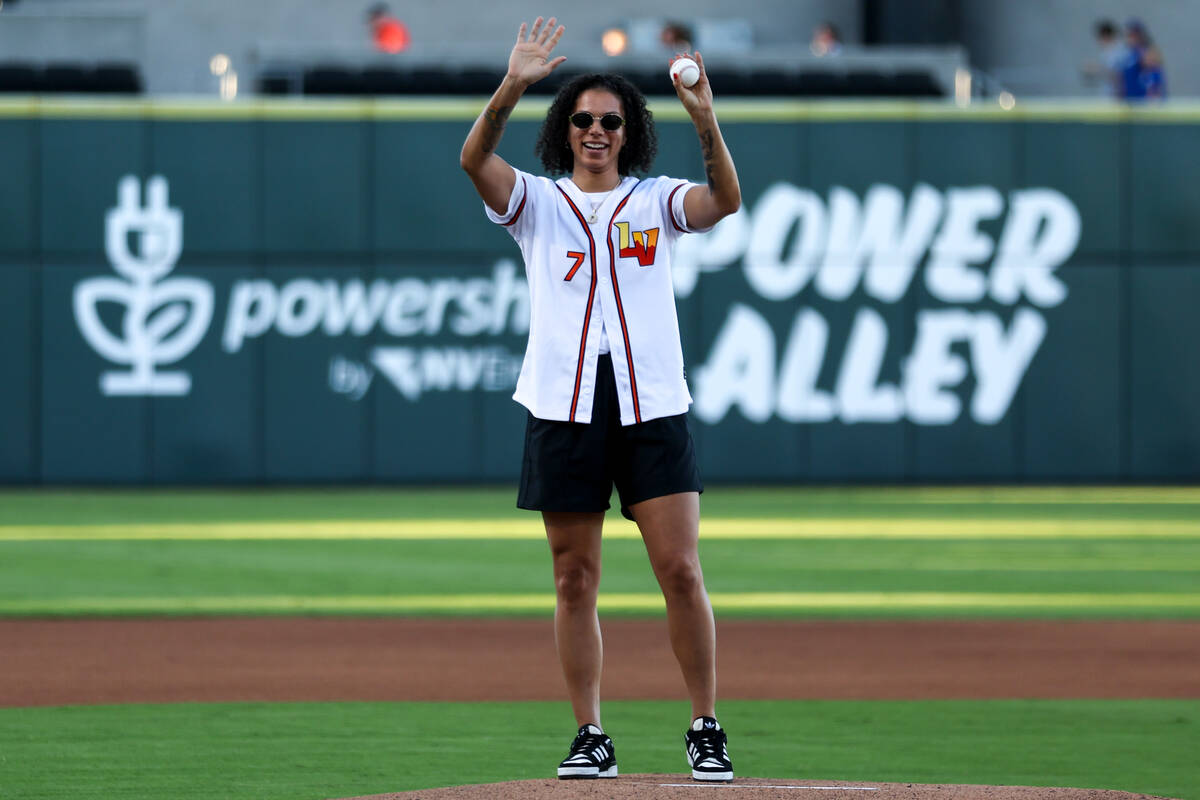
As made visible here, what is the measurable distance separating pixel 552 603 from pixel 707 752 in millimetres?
5912

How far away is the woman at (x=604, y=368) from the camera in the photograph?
17.4 ft

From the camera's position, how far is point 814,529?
16.2 m

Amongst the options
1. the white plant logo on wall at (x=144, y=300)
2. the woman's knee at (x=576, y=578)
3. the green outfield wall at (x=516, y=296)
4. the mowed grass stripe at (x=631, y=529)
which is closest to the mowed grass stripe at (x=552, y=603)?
the mowed grass stripe at (x=631, y=529)

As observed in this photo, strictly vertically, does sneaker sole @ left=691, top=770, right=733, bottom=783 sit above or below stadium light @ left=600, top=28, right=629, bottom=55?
below

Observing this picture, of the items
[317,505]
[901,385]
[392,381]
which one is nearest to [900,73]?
[901,385]

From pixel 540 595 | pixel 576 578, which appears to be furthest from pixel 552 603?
pixel 576 578

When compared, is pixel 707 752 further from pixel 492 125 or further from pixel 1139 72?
pixel 1139 72

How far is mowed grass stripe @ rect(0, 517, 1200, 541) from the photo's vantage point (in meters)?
15.5

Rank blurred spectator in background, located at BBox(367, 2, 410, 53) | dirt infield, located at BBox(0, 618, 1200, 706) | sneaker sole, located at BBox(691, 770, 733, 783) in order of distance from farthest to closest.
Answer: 1. blurred spectator in background, located at BBox(367, 2, 410, 53)
2. dirt infield, located at BBox(0, 618, 1200, 706)
3. sneaker sole, located at BBox(691, 770, 733, 783)

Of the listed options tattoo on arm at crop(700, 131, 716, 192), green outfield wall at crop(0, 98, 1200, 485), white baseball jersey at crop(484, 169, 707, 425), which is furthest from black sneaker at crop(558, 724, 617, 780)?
green outfield wall at crop(0, 98, 1200, 485)

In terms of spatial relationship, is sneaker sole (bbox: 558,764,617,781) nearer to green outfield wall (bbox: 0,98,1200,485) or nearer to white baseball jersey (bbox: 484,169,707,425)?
white baseball jersey (bbox: 484,169,707,425)

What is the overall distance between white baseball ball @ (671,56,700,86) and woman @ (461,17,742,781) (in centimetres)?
3

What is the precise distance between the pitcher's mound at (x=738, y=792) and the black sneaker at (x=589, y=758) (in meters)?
0.09

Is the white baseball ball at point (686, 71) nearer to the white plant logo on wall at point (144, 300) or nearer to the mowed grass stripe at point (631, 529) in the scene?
the mowed grass stripe at point (631, 529)
